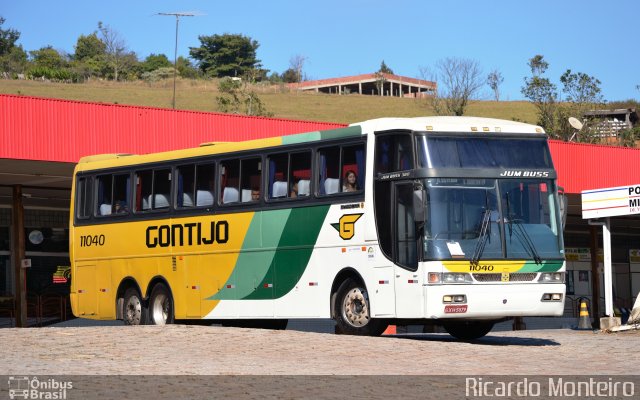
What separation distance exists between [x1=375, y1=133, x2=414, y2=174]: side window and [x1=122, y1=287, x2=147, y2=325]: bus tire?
677 centimetres

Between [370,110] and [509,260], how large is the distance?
93565 mm

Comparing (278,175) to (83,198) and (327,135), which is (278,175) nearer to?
(327,135)

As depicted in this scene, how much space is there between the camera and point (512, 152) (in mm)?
19562

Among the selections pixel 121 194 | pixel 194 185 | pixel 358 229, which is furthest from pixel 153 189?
pixel 358 229

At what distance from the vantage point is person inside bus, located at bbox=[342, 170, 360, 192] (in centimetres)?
1980

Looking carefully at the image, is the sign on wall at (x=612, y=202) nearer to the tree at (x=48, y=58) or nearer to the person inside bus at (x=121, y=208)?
the person inside bus at (x=121, y=208)

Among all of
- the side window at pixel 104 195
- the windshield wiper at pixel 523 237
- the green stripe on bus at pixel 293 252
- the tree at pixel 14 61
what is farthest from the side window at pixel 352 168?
the tree at pixel 14 61

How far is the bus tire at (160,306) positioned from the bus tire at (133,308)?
164mm

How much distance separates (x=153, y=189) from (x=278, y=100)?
9133 centimetres

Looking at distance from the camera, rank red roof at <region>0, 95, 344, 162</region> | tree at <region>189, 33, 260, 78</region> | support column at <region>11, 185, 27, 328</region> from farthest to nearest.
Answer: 1. tree at <region>189, 33, 260, 78</region>
2. support column at <region>11, 185, 27, 328</region>
3. red roof at <region>0, 95, 344, 162</region>

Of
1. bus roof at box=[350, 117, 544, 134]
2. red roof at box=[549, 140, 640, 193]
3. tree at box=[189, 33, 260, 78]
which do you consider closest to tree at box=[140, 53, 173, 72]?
tree at box=[189, 33, 260, 78]

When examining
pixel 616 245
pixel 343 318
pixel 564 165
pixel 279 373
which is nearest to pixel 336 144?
pixel 343 318

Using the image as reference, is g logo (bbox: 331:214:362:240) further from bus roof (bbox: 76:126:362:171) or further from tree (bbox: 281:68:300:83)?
tree (bbox: 281:68:300:83)

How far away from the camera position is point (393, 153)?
758 inches
